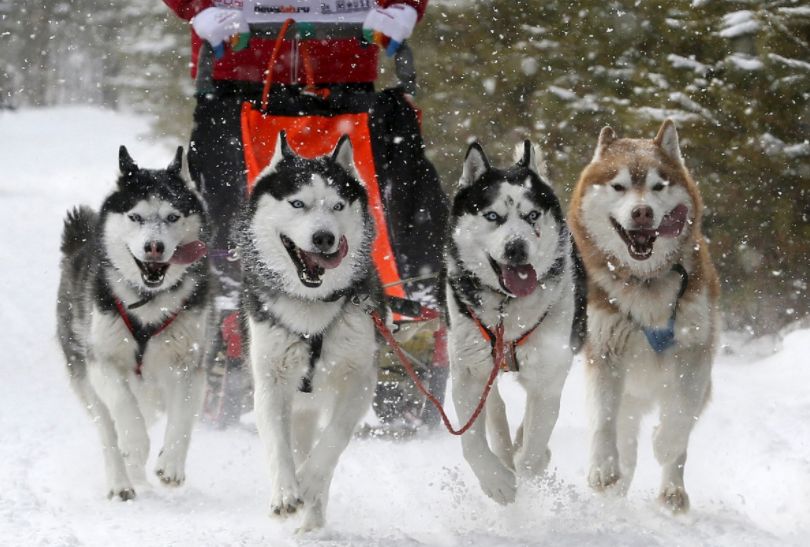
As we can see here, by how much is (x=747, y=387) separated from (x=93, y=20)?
15.7 m

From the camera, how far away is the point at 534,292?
11.4ft

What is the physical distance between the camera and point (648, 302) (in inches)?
151

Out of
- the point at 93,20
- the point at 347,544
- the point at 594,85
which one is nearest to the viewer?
the point at 347,544

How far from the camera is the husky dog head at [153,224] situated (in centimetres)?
393

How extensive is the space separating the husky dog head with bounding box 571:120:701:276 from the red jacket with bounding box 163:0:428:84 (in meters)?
1.08

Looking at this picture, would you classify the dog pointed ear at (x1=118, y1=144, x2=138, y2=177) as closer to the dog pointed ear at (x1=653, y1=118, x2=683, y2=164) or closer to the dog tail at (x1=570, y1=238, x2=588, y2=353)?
the dog tail at (x1=570, y1=238, x2=588, y2=353)

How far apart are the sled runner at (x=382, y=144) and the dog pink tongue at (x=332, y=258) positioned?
2.32ft

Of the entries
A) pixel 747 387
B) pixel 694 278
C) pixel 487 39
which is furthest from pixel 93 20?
pixel 694 278

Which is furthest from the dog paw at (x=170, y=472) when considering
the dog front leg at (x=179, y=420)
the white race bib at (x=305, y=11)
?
the white race bib at (x=305, y=11)

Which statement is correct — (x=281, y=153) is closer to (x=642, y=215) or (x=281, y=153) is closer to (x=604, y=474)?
(x=642, y=215)

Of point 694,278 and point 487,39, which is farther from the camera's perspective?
point 487,39

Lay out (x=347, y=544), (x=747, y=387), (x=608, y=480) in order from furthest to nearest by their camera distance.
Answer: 1. (x=747, y=387)
2. (x=608, y=480)
3. (x=347, y=544)

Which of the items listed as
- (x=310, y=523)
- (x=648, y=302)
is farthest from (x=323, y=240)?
(x=648, y=302)

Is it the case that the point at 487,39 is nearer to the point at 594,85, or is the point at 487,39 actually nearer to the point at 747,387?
the point at 594,85
